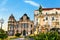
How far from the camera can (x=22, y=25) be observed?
87750 mm

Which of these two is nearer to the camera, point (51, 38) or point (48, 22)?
point (51, 38)

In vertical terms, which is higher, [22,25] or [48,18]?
[48,18]

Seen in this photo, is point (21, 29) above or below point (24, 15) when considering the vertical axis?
below

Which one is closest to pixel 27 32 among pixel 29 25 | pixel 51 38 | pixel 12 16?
pixel 29 25

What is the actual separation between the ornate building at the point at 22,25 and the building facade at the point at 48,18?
125 inches

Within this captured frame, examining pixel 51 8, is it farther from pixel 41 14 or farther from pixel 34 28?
pixel 34 28

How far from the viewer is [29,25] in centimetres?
8706

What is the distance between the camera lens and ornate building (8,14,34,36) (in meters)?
86.9

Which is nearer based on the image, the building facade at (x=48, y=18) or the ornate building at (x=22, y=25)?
the building facade at (x=48, y=18)

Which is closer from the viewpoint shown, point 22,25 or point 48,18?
point 48,18

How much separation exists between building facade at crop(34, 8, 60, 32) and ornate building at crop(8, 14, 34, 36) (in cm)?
318

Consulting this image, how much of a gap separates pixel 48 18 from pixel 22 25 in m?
10.5

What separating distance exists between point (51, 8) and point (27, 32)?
1302 centimetres

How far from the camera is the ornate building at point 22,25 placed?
86875 millimetres
